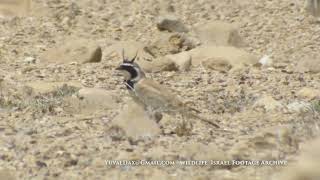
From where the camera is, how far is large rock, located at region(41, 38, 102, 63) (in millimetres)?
9023

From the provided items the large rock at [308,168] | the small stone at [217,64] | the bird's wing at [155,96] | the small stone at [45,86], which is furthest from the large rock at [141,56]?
the large rock at [308,168]

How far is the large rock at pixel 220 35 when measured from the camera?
1024 cm

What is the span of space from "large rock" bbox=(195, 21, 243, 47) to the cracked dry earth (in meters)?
0.02

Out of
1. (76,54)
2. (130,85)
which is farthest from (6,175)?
(76,54)

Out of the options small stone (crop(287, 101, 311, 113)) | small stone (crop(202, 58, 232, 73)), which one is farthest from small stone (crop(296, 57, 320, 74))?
small stone (crop(287, 101, 311, 113))

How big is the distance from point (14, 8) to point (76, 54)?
8.74 feet

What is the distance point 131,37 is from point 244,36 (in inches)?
57.2

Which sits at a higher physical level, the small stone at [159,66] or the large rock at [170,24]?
the large rock at [170,24]

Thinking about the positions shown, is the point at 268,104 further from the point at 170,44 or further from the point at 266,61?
the point at 170,44

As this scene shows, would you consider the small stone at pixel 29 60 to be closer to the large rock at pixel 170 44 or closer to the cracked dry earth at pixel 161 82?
the cracked dry earth at pixel 161 82

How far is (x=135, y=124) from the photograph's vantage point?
5785mm

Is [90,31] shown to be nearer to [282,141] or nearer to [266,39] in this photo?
[266,39]

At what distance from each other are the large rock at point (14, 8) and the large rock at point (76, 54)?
2.19 m

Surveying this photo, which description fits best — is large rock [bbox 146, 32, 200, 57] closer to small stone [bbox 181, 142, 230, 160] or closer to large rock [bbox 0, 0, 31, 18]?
large rock [bbox 0, 0, 31, 18]
